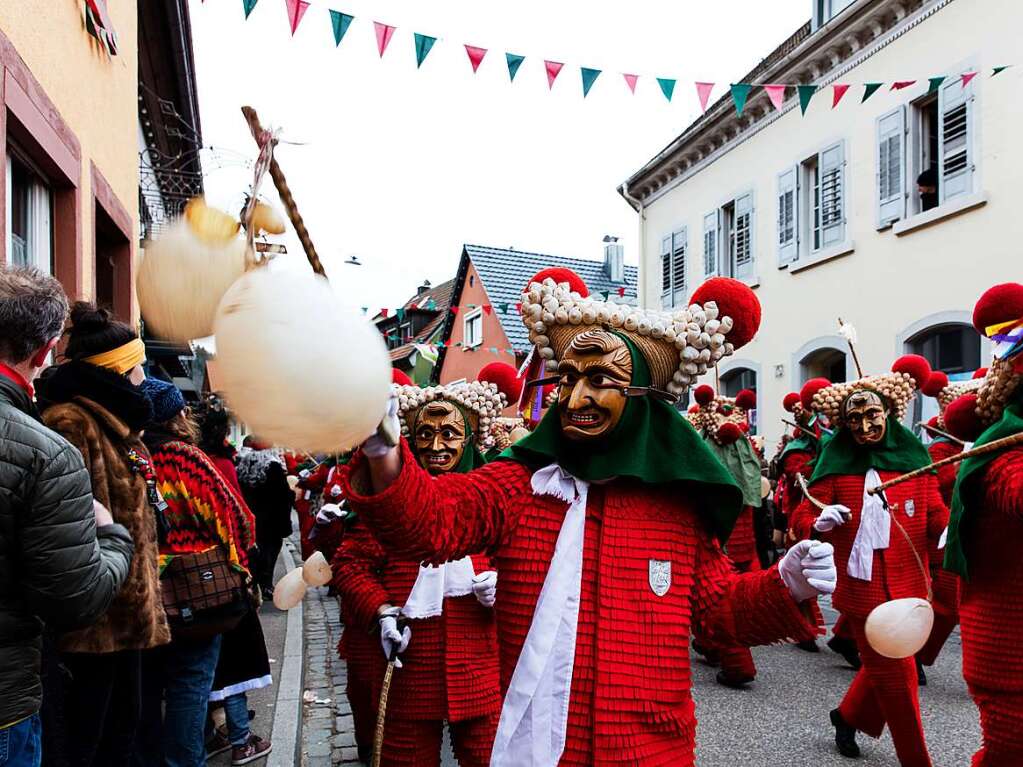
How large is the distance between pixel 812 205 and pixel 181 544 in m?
12.4

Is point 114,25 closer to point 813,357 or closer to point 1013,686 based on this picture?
point 1013,686

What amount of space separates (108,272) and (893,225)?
32.1 feet

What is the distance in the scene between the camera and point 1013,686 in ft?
9.59

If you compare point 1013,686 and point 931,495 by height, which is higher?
point 931,495

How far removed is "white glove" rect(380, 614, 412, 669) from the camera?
2992mm

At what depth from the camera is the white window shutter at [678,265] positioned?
696 inches

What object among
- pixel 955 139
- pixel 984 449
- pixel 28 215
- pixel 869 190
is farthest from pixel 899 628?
pixel 869 190

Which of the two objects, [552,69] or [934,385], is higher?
[552,69]

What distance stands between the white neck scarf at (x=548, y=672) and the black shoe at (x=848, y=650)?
480cm

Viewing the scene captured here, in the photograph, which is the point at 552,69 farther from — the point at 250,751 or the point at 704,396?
the point at 250,751

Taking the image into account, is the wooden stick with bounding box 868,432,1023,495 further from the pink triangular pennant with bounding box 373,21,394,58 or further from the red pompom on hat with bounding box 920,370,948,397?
the pink triangular pennant with bounding box 373,21,394,58

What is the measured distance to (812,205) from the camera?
13.6 m

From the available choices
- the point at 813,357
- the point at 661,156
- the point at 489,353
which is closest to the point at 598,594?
the point at 813,357

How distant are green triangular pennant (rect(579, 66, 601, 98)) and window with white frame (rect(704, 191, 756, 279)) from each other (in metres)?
9.19
